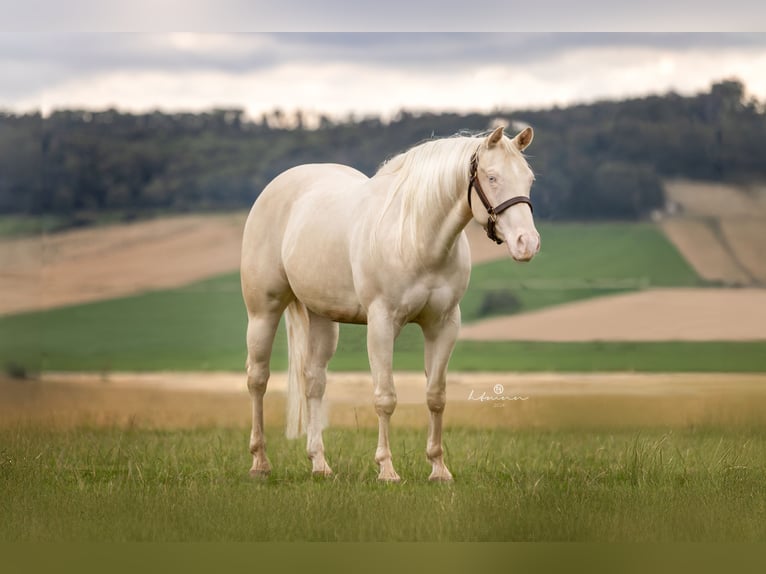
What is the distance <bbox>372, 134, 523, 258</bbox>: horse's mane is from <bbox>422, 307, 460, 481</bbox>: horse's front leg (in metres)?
0.51

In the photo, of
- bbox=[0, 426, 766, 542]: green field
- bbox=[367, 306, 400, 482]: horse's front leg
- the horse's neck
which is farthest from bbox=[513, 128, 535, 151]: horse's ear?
bbox=[0, 426, 766, 542]: green field

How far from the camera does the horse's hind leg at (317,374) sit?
24.8 feet

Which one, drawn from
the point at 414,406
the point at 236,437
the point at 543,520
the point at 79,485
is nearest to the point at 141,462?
the point at 79,485

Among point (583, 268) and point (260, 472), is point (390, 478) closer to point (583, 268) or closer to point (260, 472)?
point (260, 472)

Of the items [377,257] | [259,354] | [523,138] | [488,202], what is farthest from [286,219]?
[523,138]

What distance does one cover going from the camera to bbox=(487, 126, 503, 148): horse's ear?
20.1 ft

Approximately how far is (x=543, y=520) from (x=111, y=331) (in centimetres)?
595

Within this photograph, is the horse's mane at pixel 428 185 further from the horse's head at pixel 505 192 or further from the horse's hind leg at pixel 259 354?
the horse's hind leg at pixel 259 354

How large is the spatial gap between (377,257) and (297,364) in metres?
1.51

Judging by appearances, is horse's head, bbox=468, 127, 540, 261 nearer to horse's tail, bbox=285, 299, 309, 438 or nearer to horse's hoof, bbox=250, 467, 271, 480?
horse's tail, bbox=285, 299, 309, 438

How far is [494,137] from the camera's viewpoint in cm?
619

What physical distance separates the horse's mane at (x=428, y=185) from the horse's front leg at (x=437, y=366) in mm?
513

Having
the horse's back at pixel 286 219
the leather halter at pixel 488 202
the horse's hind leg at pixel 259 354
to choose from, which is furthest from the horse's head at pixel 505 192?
the horse's hind leg at pixel 259 354

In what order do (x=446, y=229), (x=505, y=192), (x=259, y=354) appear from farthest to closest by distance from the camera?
(x=259, y=354)
(x=446, y=229)
(x=505, y=192)
